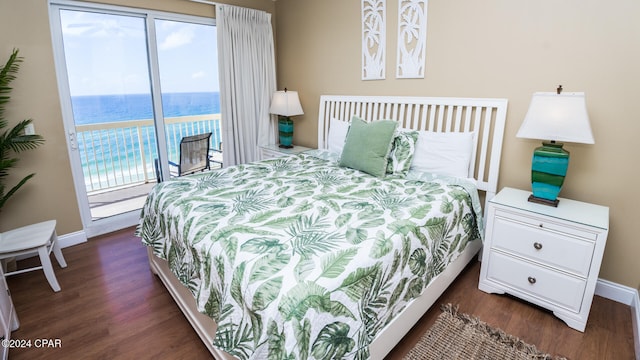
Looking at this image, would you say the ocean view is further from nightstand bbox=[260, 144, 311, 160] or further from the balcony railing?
nightstand bbox=[260, 144, 311, 160]

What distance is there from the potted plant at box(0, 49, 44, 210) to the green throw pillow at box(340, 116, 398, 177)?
8.54 ft

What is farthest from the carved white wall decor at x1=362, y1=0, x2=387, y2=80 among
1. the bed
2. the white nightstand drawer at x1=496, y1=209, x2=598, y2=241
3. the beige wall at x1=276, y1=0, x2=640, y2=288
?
the white nightstand drawer at x1=496, y1=209, x2=598, y2=241

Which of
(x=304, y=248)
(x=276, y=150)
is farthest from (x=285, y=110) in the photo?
(x=304, y=248)

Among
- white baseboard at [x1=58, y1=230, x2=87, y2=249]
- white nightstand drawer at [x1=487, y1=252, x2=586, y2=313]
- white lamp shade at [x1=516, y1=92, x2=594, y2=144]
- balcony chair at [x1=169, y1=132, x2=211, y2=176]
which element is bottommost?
white baseboard at [x1=58, y1=230, x2=87, y2=249]

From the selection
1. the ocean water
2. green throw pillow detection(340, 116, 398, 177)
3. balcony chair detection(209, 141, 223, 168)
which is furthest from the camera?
balcony chair detection(209, 141, 223, 168)

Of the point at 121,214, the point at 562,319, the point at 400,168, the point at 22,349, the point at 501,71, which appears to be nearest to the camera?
the point at 22,349

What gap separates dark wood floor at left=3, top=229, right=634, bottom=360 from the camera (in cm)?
177

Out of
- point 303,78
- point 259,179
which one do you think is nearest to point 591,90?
point 259,179

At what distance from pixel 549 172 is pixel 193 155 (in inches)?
129

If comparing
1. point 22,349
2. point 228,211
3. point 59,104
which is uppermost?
point 59,104

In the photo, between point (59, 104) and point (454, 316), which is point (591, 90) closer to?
point (454, 316)

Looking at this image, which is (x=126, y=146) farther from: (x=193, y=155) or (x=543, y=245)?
(x=543, y=245)

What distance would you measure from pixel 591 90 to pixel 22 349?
3.79 metres

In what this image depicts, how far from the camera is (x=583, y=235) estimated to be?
180 centimetres
